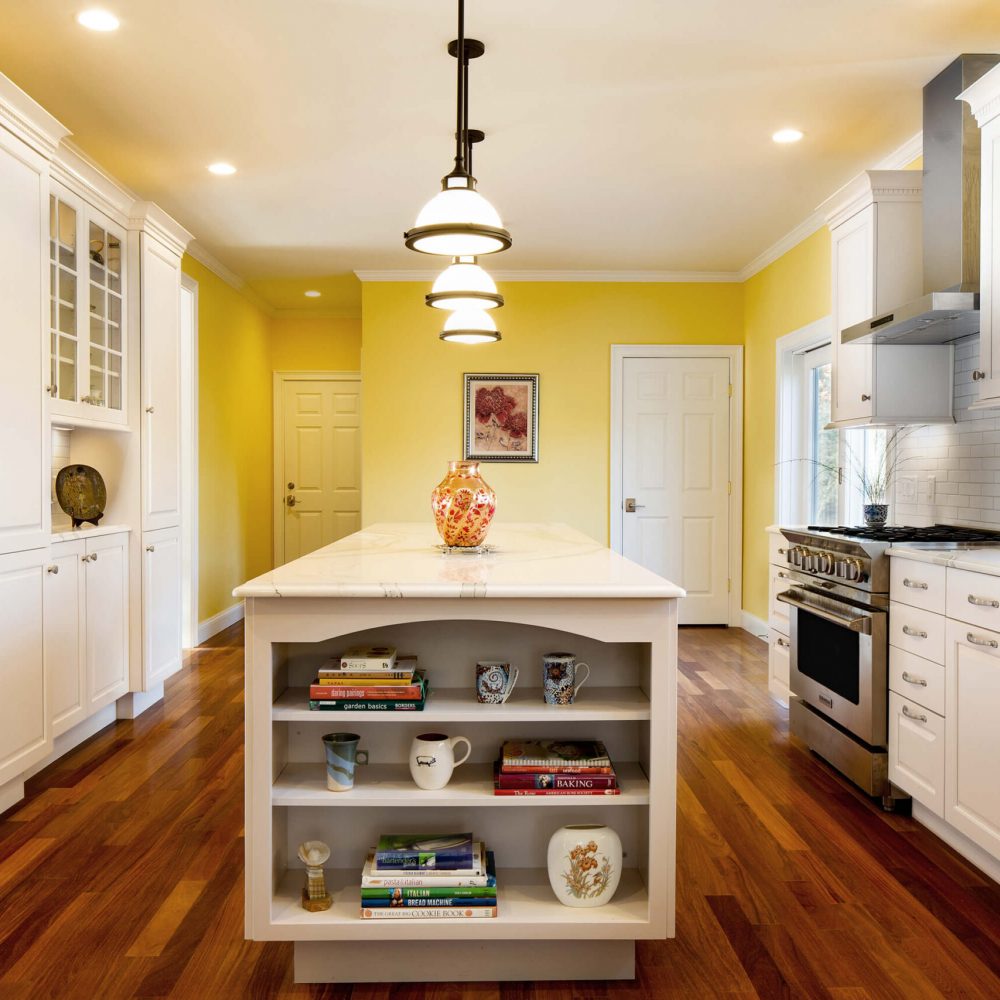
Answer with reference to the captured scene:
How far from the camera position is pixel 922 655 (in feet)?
9.01

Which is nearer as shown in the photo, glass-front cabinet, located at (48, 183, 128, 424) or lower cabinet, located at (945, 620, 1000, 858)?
lower cabinet, located at (945, 620, 1000, 858)

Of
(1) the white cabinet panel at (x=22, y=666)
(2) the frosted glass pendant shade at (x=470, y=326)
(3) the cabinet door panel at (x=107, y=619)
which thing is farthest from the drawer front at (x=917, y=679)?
(3) the cabinet door panel at (x=107, y=619)

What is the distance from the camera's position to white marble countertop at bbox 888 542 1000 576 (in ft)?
7.86

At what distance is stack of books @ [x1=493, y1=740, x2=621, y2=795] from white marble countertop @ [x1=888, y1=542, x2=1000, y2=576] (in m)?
1.23

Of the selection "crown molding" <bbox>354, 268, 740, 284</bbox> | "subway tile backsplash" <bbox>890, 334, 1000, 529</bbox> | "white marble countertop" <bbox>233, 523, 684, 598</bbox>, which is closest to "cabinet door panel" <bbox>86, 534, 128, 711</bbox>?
"white marble countertop" <bbox>233, 523, 684, 598</bbox>

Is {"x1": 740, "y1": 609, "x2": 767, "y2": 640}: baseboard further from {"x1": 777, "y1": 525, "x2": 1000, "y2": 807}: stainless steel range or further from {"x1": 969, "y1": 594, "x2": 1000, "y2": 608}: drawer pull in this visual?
{"x1": 969, "y1": 594, "x2": 1000, "y2": 608}: drawer pull

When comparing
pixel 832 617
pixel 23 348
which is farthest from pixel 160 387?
pixel 832 617

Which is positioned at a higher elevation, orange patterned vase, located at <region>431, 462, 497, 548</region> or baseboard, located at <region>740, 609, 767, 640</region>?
orange patterned vase, located at <region>431, 462, 497, 548</region>

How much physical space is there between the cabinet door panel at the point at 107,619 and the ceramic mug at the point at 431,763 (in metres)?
2.25

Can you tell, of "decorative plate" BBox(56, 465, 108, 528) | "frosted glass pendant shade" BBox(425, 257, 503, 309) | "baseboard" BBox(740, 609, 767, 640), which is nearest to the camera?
"frosted glass pendant shade" BBox(425, 257, 503, 309)

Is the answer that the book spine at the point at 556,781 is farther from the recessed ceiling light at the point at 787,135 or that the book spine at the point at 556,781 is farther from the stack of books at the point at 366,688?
the recessed ceiling light at the point at 787,135

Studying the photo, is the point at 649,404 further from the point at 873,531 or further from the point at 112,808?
the point at 112,808

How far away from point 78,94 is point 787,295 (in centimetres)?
401

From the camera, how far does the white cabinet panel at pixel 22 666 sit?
9.35 feet
